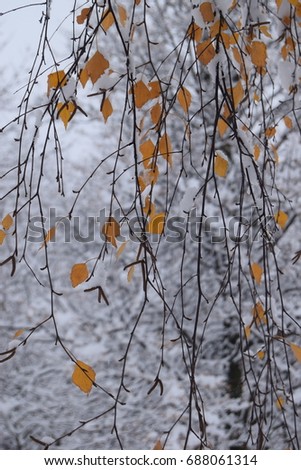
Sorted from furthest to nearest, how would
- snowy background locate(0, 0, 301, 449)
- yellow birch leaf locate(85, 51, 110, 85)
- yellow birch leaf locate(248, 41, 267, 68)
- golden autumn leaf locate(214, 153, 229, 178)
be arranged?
1. snowy background locate(0, 0, 301, 449)
2. golden autumn leaf locate(214, 153, 229, 178)
3. yellow birch leaf locate(248, 41, 267, 68)
4. yellow birch leaf locate(85, 51, 110, 85)

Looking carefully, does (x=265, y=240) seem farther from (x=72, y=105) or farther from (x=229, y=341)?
(x=229, y=341)

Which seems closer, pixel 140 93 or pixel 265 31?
pixel 140 93

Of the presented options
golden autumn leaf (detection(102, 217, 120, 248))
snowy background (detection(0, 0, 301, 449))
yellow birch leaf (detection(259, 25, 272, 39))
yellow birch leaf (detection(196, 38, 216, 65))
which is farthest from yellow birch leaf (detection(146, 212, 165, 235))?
snowy background (detection(0, 0, 301, 449))

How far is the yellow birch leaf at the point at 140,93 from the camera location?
828mm

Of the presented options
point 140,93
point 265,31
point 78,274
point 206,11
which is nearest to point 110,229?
point 78,274

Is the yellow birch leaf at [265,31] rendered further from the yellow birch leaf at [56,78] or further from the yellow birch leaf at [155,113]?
the yellow birch leaf at [56,78]

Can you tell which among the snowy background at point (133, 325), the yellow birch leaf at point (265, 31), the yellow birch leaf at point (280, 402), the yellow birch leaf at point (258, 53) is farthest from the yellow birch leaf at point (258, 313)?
the snowy background at point (133, 325)

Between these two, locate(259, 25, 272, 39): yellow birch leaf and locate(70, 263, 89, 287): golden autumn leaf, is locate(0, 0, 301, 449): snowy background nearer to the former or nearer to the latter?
locate(259, 25, 272, 39): yellow birch leaf

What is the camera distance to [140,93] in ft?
2.73

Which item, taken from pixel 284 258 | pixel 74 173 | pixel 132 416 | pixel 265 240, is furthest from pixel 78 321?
pixel 265 240

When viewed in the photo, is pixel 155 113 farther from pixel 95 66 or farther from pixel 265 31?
pixel 265 31

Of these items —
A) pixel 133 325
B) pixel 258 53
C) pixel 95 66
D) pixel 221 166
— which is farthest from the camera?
pixel 133 325

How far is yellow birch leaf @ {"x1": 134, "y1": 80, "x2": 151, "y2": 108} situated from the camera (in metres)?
0.83

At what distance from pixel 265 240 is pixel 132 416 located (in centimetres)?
385
